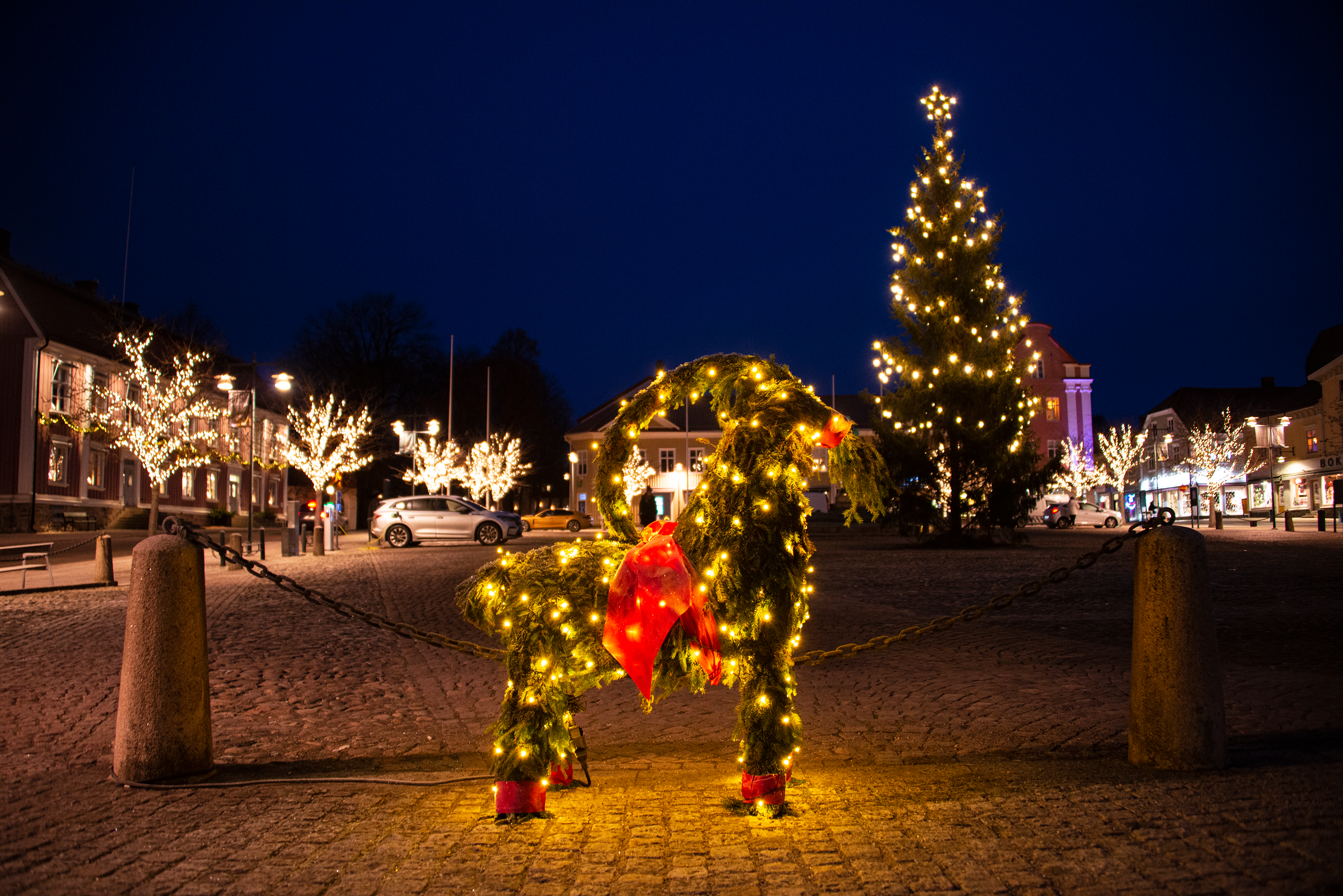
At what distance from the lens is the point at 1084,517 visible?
159ft

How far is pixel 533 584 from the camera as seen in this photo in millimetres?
4164

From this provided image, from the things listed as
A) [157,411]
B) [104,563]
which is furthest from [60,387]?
[104,563]

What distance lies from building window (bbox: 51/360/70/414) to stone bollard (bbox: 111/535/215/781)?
4137cm

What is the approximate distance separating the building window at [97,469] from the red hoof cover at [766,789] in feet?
148

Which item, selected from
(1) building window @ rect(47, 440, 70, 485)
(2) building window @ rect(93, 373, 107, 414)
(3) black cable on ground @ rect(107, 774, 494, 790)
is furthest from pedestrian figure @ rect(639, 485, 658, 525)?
(1) building window @ rect(47, 440, 70, 485)

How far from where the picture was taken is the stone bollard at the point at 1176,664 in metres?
4.47

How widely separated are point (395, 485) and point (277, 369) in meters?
21.6

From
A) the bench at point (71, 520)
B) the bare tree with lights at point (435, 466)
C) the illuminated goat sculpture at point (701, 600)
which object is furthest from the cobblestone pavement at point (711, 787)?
the bare tree with lights at point (435, 466)

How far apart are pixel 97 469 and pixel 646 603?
46.1 m

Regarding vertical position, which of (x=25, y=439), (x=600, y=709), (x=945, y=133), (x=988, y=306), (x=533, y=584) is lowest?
A: (x=600, y=709)

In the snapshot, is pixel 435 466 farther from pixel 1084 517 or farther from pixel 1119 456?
pixel 1119 456

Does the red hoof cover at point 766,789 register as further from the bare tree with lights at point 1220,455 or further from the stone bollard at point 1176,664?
the bare tree with lights at point 1220,455

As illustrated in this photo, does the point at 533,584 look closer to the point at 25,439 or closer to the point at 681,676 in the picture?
the point at 681,676

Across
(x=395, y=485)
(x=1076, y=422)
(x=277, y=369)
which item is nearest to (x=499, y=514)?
(x=277, y=369)
